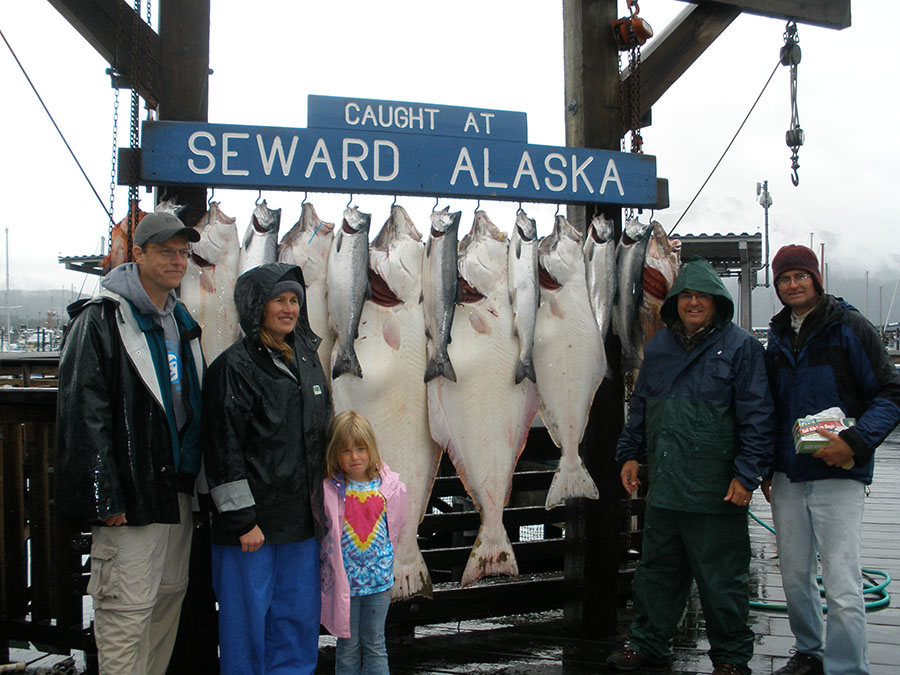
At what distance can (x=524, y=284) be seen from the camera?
3.03 metres

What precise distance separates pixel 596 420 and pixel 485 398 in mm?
725

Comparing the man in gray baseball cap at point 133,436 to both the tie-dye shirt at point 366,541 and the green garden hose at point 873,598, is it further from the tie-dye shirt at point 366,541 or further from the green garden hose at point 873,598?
the green garden hose at point 873,598

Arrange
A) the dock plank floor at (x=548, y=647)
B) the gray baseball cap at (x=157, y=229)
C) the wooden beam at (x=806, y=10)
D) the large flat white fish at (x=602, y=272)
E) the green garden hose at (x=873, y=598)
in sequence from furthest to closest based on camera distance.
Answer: the green garden hose at (x=873, y=598) → the wooden beam at (x=806, y=10) → the large flat white fish at (x=602, y=272) → the dock plank floor at (x=548, y=647) → the gray baseball cap at (x=157, y=229)

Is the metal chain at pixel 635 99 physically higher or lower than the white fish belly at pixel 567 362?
higher

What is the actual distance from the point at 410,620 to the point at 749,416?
6.18ft

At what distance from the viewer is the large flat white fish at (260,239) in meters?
2.70

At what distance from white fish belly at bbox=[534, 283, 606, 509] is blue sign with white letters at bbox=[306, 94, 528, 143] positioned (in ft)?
2.56

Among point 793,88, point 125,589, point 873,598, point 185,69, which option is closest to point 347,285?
point 185,69

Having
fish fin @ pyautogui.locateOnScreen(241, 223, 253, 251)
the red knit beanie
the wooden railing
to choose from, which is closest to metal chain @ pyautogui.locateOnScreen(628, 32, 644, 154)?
the red knit beanie

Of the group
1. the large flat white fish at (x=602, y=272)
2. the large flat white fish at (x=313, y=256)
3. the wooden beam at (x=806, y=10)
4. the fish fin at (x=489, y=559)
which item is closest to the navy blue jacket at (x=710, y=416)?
the large flat white fish at (x=602, y=272)

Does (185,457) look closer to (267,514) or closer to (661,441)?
(267,514)

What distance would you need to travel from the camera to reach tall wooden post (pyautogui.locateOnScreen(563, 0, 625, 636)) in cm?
338

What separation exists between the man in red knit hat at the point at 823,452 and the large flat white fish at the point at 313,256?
1926 millimetres

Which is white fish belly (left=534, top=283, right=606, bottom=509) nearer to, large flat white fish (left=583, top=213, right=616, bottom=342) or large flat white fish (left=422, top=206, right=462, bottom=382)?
large flat white fish (left=583, top=213, right=616, bottom=342)
